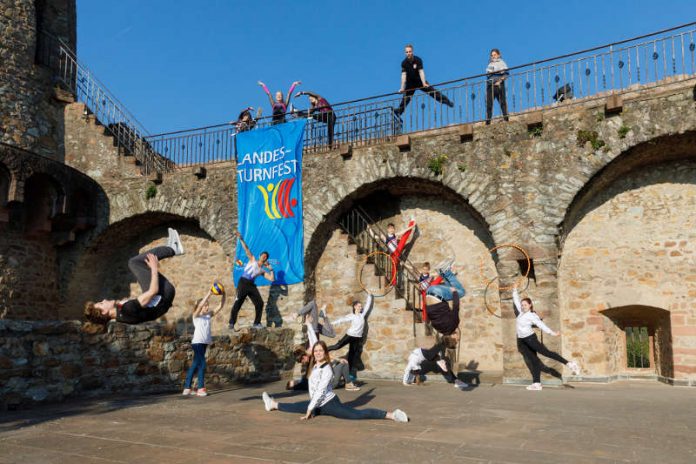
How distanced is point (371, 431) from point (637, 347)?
806cm

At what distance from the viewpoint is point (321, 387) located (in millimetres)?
6617

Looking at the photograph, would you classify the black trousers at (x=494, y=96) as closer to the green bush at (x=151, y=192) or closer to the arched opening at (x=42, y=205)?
the green bush at (x=151, y=192)

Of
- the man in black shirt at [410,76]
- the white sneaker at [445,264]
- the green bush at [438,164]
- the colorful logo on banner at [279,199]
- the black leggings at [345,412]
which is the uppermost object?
the man in black shirt at [410,76]

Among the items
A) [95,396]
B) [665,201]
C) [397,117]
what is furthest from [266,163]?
[665,201]

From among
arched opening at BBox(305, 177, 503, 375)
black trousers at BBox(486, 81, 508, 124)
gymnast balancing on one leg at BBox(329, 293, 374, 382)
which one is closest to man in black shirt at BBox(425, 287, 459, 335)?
gymnast balancing on one leg at BBox(329, 293, 374, 382)

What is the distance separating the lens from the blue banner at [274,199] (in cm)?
1372

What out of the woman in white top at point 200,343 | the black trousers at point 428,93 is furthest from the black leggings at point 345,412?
the black trousers at point 428,93

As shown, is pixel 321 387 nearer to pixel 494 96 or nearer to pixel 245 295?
pixel 245 295

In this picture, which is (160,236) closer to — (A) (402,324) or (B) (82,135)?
(B) (82,135)

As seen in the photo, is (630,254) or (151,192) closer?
(630,254)

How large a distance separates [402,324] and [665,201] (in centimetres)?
555

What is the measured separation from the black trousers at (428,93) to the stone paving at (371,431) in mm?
6822

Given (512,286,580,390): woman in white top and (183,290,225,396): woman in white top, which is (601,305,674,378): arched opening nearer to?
(512,286,580,390): woman in white top

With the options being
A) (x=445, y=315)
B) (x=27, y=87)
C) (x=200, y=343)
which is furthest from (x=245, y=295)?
(x=27, y=87)
